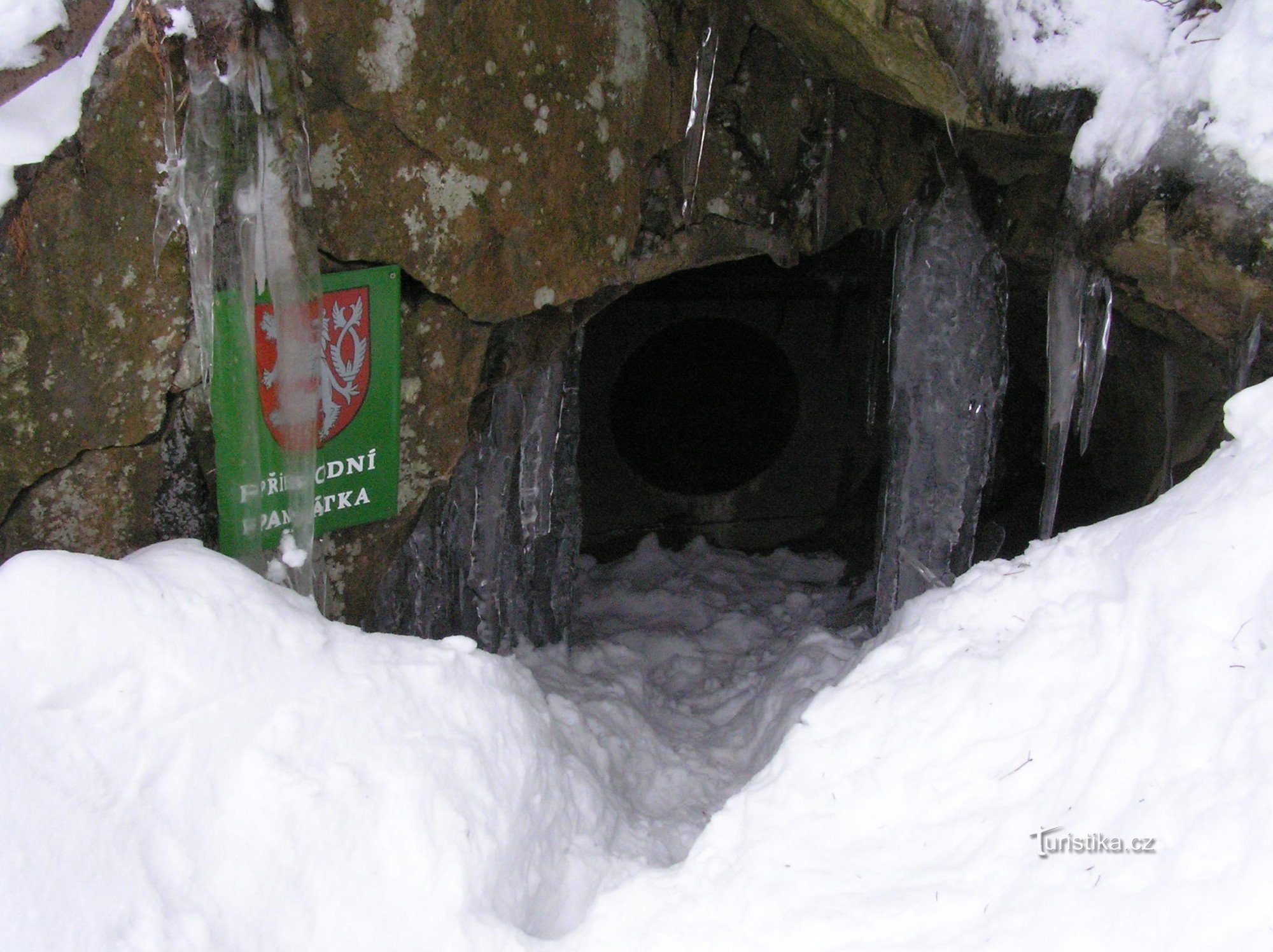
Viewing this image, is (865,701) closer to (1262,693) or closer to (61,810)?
(1262,693)

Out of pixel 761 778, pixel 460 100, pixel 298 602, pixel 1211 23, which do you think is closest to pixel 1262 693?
pixel 761 778

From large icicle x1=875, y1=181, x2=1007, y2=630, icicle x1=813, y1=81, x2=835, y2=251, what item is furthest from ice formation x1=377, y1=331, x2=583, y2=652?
large icicle x1=875, y1=181, x2=1007, y2=630

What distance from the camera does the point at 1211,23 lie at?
8.90 ft

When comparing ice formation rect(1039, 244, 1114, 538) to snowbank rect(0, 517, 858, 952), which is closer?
snowbank rect(0, 517, 858, 952)

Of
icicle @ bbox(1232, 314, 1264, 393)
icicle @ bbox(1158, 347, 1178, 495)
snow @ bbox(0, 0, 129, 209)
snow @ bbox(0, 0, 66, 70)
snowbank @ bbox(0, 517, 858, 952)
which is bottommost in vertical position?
snowbank @ bbox(0, 517, 858, 952)

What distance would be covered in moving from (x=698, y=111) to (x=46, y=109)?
6.48ft

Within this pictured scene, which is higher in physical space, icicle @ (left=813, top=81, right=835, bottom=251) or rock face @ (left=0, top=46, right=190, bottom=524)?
icicle @ (left=813, top=81, right=835, bottom=251)

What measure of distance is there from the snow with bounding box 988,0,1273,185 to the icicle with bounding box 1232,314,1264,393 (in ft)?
1.40

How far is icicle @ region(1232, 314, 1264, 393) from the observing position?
287 cm

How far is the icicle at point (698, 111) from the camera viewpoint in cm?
361

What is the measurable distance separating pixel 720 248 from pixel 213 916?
2729mm

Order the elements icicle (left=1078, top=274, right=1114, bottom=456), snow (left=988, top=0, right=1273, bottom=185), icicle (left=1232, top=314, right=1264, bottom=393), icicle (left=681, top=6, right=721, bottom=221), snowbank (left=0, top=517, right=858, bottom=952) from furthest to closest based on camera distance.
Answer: icicle (left=681, top=6, right=721, bottom=221) < icicle (left=1078, top=274, right=1114, bottom=456) < icicle (left=1232, top=314, right=1264, bottom=393) < snow (left=988, top=0, right=1273, bottom=185) < snowbank (left=0, top=517, right=858, bottom=952)

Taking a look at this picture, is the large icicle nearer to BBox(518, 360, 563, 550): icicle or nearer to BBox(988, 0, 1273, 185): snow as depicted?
BBox(988, 0, 1273, 185): snow

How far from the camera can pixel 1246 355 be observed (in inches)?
116
